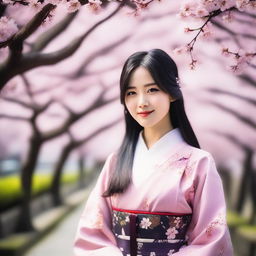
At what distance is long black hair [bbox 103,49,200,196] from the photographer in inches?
108

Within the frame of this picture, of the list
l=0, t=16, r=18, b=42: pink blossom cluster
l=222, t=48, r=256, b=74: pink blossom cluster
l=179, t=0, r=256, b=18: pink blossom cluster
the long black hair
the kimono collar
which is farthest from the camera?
l=222, t=48, r=256, b=74: pink blossom cluster

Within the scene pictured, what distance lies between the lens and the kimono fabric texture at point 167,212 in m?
2.65

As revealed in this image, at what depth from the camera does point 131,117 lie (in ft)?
10.0

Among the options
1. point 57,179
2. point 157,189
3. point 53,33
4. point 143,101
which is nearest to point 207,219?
point 157,189

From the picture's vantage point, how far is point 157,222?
106 inches

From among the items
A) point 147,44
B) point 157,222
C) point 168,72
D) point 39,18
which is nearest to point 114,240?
point 157,222

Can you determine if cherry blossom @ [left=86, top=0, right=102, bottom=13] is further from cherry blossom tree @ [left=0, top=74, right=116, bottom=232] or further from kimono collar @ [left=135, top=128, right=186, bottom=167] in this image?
cherry blossom tree @ [left=0, top=74, right=116, bottom=232]

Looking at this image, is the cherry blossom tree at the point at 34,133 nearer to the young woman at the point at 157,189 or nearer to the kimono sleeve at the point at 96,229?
the kimono sleeve at the point at 96,229

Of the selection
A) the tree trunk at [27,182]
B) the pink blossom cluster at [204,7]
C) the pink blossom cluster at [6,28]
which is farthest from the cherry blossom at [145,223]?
the tree trunk at [27,182]

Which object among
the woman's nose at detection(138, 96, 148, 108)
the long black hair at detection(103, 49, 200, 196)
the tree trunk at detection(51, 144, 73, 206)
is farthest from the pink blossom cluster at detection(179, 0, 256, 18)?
the tree trunk at detection(51, 144, 73, 206)

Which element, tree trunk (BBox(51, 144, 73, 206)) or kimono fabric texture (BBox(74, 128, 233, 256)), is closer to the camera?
kimono fabric texture (BBox(74, 128, 233, 256))

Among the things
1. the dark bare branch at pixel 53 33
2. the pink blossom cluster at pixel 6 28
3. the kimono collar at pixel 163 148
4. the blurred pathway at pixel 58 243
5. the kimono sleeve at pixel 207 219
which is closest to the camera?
the kimono sleeve at pixel 207 219

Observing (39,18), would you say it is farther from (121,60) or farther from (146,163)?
(121,60)

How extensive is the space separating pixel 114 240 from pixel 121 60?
6132 mm
